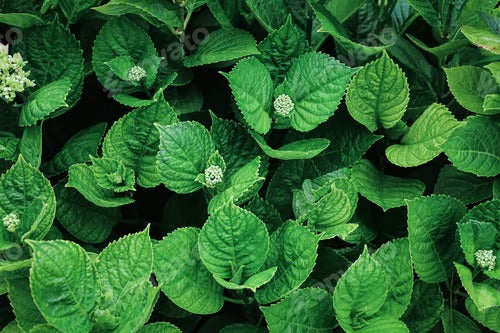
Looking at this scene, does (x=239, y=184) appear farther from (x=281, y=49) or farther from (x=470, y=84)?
(x=470, y=84)

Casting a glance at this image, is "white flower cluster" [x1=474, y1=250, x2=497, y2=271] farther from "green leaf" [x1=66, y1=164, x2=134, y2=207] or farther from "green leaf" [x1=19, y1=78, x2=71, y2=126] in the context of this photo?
"green leaf" [x1=19, y1=78, x2=71, y2=126]

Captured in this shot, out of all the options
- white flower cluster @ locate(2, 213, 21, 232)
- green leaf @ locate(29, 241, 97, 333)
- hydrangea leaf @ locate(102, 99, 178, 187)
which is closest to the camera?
green leaf @ locate(29, 241, 97, 333)

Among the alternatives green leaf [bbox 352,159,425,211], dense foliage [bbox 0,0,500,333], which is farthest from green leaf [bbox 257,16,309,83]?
green leaf [bbox 352,159,425,211]

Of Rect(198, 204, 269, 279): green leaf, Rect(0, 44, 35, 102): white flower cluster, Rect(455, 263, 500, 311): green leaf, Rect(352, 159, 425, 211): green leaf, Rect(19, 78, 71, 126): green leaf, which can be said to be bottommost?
Rect(455, 263, 500, 311): green leaf

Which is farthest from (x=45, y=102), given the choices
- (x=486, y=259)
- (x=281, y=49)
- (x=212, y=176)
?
(x=486, y=259)

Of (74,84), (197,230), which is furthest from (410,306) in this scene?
(74,84)

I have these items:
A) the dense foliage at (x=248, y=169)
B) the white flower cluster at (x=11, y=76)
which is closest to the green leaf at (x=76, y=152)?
the dense foliage at (x=248, y=169)

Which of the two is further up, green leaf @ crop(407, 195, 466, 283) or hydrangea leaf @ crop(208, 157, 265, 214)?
hydrangea leaf @ crop(208, 157, 265, 214)
